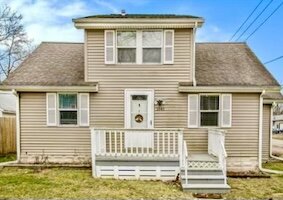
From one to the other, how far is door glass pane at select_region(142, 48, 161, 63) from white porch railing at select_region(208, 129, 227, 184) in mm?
3252

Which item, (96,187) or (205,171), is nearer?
(96,187)

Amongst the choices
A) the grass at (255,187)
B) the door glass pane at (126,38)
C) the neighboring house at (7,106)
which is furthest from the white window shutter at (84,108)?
the neighboring house at (7,106)

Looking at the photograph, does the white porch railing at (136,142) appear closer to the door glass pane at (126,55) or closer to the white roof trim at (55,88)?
the white roof trim at (55,88)

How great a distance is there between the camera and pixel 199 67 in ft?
40.0

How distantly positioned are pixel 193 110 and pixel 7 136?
9389mm

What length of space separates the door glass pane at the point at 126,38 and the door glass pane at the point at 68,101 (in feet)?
8.55

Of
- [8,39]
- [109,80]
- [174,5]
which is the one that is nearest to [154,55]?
[109,80]

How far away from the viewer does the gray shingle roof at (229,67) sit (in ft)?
36.6

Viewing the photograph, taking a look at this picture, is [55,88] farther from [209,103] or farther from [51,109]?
[209,103]

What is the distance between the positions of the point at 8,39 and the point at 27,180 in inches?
884

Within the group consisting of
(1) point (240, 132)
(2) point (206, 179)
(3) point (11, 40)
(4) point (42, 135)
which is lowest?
(2) point (206, 179)

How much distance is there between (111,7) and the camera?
795 inches

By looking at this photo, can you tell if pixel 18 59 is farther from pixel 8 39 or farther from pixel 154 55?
pixel 154 55

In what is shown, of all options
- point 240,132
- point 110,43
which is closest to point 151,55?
point 110,43
